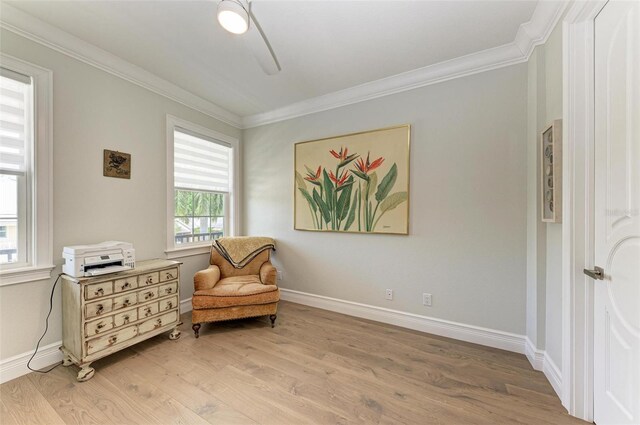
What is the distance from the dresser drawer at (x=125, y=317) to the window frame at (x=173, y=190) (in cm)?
85

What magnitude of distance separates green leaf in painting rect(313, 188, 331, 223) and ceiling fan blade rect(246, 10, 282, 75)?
167 centimetres

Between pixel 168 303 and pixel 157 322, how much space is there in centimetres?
17

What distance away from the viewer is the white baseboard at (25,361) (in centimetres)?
173

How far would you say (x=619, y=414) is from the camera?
3.99ft

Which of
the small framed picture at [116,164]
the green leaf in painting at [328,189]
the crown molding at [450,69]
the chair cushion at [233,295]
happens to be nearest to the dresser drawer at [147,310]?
the chair cushion at [233,295]

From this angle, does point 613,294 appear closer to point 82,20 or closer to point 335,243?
point 335,243

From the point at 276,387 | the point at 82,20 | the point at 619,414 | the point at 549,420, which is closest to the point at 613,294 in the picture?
the point at 619,414

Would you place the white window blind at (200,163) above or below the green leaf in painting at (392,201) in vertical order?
above

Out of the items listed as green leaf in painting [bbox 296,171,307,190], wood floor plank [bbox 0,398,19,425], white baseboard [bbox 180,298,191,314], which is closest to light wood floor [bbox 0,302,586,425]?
wood floor plank [bbox 0,398,19,425]

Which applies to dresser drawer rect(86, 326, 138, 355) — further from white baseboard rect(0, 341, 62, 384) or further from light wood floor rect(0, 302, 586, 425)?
white baseboard rect(0, 341, 62, 384)

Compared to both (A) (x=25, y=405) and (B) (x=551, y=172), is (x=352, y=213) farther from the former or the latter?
(A) (x=25, y=405)

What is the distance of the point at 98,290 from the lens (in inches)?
73.3

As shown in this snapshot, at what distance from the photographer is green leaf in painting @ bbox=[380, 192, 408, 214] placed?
259cm

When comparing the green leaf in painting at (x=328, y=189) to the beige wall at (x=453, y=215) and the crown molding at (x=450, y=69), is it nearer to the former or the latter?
the beige wall at (x=453, y=215)
